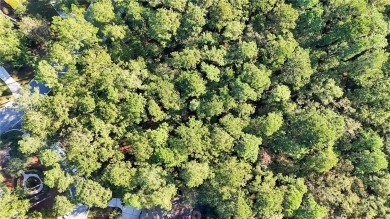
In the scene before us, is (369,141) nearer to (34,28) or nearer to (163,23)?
(163,23)

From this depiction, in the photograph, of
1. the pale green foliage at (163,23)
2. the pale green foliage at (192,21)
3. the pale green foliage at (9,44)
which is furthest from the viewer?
the pale green foliage at (192,21)

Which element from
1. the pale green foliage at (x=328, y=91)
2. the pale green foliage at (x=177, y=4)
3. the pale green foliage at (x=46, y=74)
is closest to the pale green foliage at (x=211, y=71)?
the pale green foliage at (x=177, y=4)

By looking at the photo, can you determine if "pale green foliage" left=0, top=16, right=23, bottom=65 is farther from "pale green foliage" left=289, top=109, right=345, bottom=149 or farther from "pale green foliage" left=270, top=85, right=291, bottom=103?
"pale green foliage" left=289, top=109, right=345, bottom=149

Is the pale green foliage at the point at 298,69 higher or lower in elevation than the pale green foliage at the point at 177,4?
lower

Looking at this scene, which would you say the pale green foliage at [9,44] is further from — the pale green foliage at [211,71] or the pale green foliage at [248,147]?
the pale green foliage at [248,147]

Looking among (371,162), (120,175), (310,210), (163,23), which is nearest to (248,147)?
(310,210)

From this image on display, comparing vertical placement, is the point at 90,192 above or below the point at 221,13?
below

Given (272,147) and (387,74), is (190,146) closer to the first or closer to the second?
(272,147)

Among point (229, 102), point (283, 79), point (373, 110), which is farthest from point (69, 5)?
point (373, 110)

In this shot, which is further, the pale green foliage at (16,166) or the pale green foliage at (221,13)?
the pale green foliage at (16,166)
